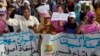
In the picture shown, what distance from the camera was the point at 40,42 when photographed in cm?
874

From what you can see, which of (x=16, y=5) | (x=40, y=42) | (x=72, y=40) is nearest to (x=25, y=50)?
(x=40, y=42)

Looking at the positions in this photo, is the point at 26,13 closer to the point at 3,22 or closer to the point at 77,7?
the point at 3,22

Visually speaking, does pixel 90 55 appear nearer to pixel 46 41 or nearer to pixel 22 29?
pixel 46 41

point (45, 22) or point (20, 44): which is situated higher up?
point (45, 22)

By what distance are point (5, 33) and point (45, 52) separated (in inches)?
37.6

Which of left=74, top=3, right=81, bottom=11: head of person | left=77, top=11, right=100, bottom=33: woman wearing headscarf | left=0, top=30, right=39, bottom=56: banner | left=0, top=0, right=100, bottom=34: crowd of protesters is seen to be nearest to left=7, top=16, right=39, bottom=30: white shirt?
left=0, top=0, right=100, bottom=34: crowd of protesters

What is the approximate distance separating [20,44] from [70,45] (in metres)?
1.07

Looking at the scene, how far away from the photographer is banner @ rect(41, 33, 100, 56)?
8.61 metres

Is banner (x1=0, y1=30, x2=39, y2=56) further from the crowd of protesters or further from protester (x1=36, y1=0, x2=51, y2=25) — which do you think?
protester (x1=36, y1=0, x2=51, y2=25)

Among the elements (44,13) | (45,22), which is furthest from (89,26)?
(44,13)

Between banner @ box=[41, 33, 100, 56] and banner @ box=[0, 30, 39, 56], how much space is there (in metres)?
0.23

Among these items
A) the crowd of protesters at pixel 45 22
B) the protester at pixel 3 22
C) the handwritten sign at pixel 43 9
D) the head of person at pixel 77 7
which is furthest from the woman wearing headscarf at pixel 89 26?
the head of person at pixel 77 7

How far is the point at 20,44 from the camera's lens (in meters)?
8.72

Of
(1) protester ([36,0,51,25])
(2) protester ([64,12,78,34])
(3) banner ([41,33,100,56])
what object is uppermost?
(1) protester ([36,0,51,25])
